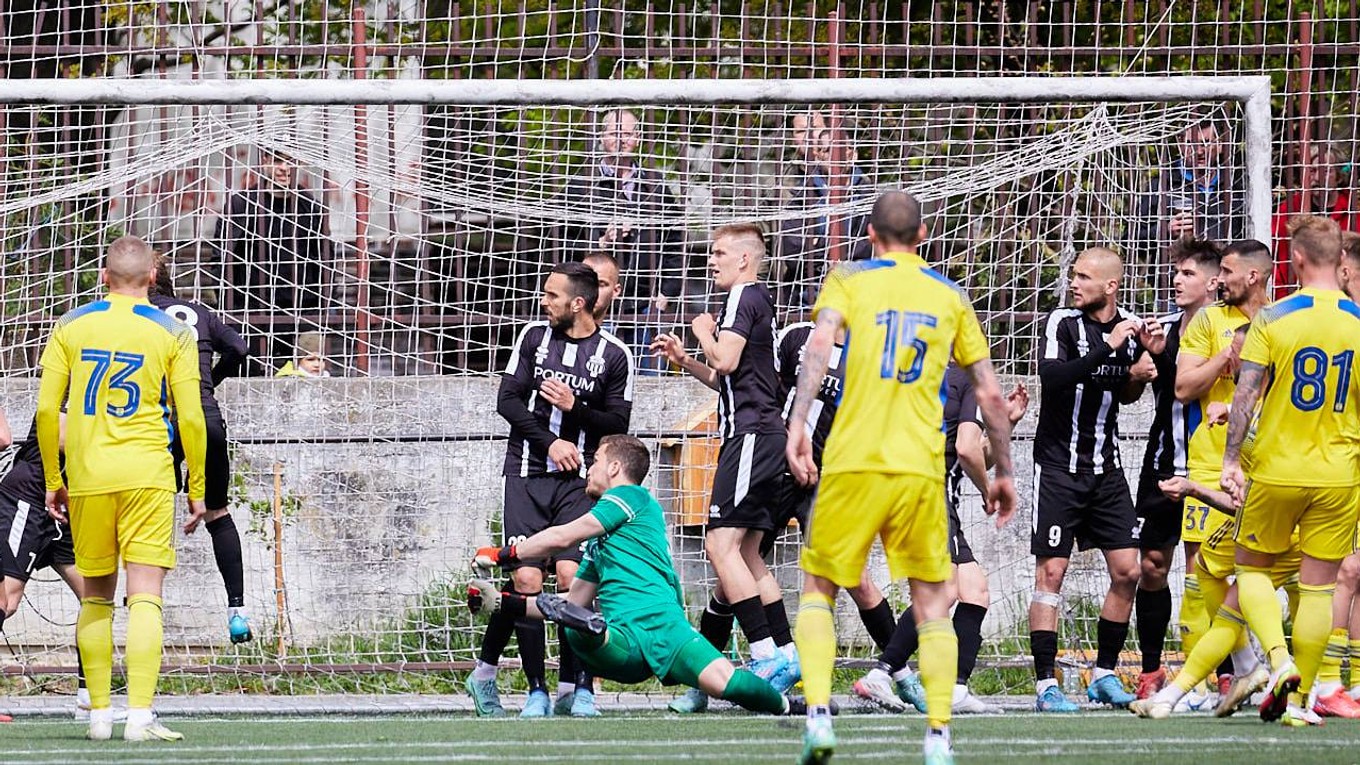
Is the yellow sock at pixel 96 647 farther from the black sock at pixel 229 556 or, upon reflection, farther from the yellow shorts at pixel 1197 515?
the yellow shorts at pixel 1197 515

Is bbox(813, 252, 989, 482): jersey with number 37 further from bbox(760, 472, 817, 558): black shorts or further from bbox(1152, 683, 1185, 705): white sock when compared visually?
bbox(760, 472, 817, 558): black shorts

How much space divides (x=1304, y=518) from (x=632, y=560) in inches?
117

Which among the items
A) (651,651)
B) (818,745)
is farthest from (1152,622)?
(818,745)

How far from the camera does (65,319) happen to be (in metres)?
7.68

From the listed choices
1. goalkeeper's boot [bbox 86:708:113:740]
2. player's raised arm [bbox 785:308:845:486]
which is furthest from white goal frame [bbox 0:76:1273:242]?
player's raised arm [bbox 785:308:845:486]

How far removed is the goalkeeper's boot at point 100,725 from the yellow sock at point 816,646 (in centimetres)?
312

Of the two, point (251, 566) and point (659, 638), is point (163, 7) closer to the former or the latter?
point (251, 566)

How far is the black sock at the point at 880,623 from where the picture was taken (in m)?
9.45

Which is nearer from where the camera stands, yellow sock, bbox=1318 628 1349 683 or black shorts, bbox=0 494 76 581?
yellow sock, bbox=1318 628 1349 683

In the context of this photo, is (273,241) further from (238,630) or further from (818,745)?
(818,745)

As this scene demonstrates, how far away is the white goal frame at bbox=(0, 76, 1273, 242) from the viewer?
31.6 ft

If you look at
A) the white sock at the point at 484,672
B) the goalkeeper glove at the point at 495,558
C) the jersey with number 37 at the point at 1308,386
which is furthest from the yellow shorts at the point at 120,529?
the jersey with number 37 at the point at 1308,386

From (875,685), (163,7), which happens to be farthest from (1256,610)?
(163,7)

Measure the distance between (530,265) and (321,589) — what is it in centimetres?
240
